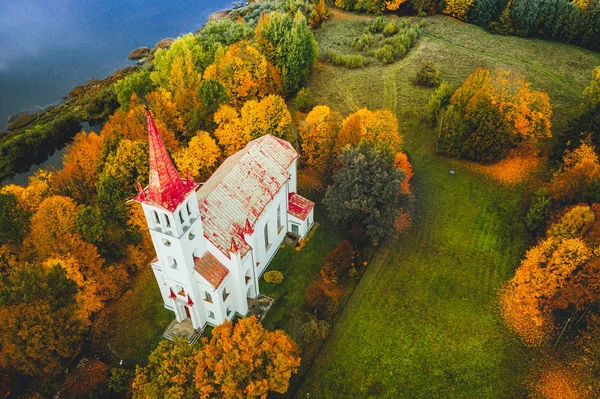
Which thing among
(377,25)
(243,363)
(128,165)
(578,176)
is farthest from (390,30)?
(243,363)

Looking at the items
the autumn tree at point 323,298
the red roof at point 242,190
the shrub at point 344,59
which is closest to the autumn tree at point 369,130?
the red roof at point 242,190

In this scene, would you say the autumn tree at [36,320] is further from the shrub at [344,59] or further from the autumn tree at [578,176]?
the shrub at [344,59]

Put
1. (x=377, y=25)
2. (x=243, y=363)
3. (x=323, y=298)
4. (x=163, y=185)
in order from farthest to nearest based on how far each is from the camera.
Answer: (x=377, y=25) → (x=323, y=298) → (x=243, y=363) → (x=163, y=185)

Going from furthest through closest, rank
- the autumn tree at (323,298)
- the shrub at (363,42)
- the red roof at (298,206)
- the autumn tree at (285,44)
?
the shrub at (363,42) < the autumn tree at (285,44) < the red roof at (298,206) < the autumn tree at (323,298)

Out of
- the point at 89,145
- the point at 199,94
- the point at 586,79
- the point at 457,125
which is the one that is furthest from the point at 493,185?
the point at 89,145

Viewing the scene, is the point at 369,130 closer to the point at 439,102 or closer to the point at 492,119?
the point at 439,102

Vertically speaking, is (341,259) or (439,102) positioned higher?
(439,102)

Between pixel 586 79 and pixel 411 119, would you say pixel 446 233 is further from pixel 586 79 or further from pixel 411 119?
pixel 586 79
